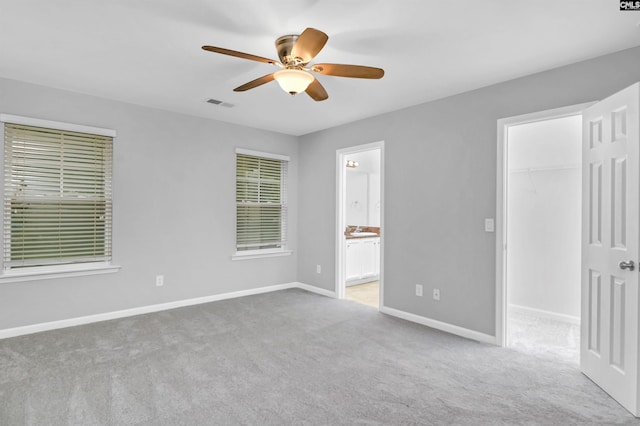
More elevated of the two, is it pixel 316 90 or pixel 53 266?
pixel 316 90

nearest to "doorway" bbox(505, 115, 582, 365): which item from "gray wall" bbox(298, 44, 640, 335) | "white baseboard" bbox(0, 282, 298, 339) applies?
"gray wall" bbox(298, 44, 640, 335)

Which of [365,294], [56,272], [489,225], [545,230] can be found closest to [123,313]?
[56,272]

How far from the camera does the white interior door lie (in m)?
2.28

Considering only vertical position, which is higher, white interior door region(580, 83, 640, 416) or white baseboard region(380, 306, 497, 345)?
white interior door region(580, 83, 640, 416)

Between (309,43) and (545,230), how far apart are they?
3.76 meters

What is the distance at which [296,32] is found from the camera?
2492 millimetres

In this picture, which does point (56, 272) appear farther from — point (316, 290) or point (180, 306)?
point (316, 290)

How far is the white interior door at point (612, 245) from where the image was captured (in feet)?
7.49

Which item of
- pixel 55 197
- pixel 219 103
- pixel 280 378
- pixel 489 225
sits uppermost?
pixel 219 103

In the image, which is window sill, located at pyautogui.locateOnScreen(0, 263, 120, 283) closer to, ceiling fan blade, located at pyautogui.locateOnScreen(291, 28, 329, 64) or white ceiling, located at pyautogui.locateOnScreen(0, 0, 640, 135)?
white ceiling, located at pyautogui.locateOnScreen(0, 0, 640, 135)

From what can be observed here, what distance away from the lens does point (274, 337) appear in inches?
137

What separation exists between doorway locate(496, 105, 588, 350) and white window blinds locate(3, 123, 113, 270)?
14.8 feet

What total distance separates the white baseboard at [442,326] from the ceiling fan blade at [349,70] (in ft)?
8.85

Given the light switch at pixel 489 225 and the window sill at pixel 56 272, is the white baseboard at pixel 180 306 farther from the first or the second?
the light switch at pixel 489 225
